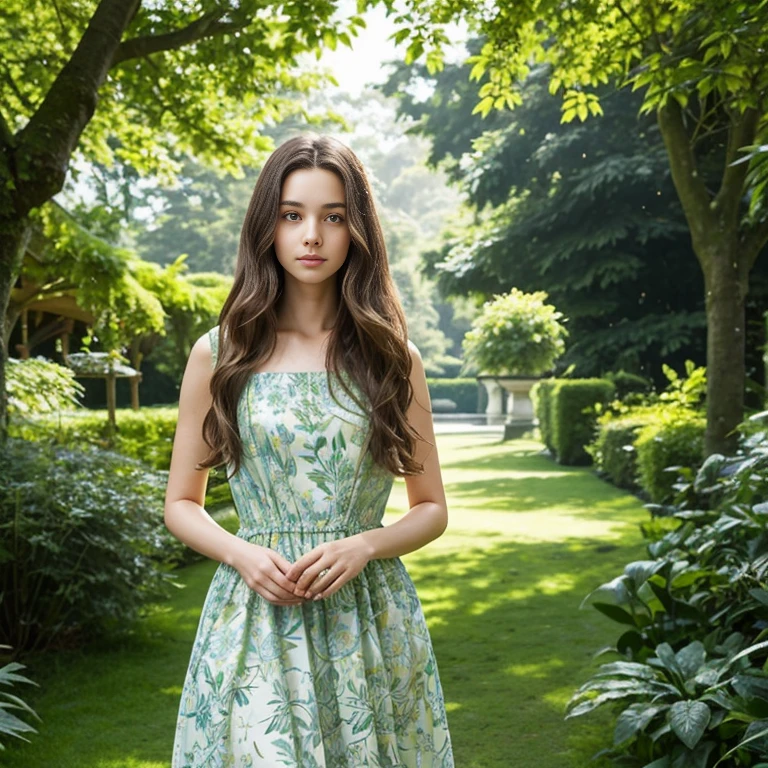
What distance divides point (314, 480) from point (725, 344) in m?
5.58

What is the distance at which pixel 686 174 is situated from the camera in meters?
7.11

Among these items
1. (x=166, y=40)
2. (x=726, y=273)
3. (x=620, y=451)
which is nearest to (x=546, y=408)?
(x=620, y=451)

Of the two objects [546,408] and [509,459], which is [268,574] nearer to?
[509,459]

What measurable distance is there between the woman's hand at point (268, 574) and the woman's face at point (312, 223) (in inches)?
21.1

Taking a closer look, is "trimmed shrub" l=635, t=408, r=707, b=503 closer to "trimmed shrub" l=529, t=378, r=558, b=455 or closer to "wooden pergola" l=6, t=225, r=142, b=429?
"wooden pergola" l=6, t=225, r=142, b=429

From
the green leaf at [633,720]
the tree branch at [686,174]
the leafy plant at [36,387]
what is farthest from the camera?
the leafy plant at [36,387]

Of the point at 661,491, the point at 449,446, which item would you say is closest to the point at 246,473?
the point at 661,491

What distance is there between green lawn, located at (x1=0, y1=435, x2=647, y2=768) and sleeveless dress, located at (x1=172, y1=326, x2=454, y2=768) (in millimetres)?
2222

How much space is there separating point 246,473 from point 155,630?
4.59 meters

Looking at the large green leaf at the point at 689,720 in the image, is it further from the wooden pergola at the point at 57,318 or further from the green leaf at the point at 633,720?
the wooden pergola at the point at 57,318

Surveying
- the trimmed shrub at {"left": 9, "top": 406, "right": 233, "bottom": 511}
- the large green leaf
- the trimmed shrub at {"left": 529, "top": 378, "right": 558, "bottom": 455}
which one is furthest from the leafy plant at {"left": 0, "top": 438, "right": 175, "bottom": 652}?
the trimmed shrub at {"left": 529, "top": 378, "right": 558, "bottom": 455}

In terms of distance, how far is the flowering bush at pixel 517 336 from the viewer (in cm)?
2206

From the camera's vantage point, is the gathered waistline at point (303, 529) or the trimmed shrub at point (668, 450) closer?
the gathered waistline at point (303, 529)

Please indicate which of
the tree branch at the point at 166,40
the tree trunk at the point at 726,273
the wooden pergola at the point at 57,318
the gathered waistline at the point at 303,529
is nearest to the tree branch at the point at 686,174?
the tree trunk at the point at 726,273
